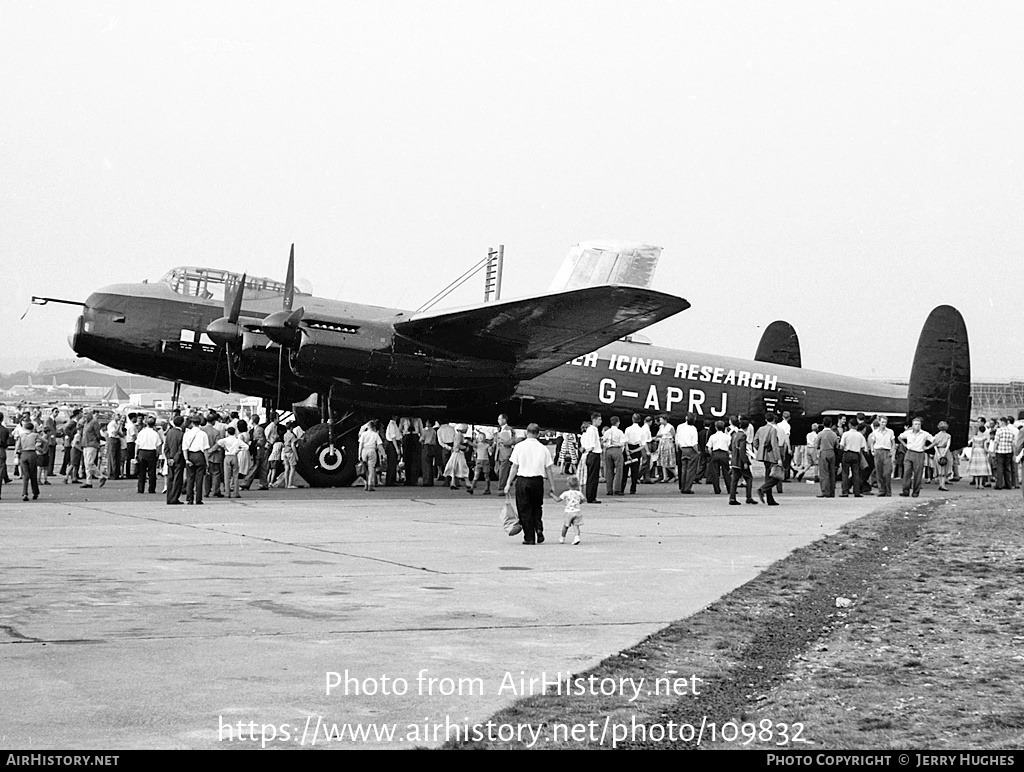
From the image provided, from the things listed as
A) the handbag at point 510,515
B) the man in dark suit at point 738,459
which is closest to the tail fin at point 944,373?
→ the man in dark suit at point 738,459

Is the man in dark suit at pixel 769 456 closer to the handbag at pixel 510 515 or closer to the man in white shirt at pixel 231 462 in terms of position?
the handbag at pixel 510 515

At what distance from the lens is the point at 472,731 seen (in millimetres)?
5086

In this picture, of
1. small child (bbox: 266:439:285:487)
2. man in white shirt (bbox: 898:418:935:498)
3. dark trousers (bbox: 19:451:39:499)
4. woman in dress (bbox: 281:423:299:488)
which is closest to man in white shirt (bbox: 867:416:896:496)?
man in white shirt (bbox: 898:418:935:498)

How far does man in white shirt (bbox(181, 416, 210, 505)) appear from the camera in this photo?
720 inches

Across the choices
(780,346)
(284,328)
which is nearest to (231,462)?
(284,328)

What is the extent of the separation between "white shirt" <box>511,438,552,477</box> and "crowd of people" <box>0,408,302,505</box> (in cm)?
712

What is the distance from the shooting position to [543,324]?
818 inches

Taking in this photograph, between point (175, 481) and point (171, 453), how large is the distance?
0.52 meters

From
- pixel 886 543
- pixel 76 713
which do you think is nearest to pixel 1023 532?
pixel 886 543

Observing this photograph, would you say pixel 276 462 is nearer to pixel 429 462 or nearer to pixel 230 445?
pixel 429 462

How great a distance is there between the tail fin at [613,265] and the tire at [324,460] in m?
5.70

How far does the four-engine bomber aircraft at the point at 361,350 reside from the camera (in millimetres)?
20391

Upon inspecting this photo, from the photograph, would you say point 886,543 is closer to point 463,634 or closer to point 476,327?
point 463,634

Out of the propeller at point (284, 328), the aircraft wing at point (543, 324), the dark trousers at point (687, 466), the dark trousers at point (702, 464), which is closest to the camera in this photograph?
the aircraft wing at point (543, 324)
